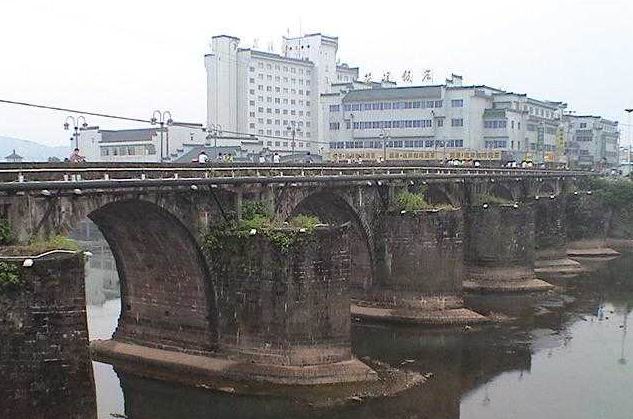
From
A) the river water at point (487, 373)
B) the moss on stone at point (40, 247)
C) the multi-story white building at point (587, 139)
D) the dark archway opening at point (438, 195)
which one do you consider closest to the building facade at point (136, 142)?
the dark archway opening at point (438, 195)

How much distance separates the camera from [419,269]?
5138cm

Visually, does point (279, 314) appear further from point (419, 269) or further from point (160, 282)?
point (419, 269)

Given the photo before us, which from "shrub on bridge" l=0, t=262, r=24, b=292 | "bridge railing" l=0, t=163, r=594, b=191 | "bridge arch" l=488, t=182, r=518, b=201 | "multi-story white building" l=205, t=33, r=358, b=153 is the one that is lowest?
"shrub on bridge" l=0, t=262, r=24, b=292

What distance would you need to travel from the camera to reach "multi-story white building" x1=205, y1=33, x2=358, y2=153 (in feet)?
436

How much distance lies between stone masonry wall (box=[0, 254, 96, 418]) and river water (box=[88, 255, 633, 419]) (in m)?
9.12

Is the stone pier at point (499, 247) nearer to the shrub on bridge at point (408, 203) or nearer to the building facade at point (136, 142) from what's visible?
the shrub on bridge at point (408, 203)

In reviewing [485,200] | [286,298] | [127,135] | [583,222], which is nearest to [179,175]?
[286,298]

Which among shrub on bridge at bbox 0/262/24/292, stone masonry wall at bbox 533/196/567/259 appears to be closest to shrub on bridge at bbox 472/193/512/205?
stone masonry wall at bbox 533/196/567/259

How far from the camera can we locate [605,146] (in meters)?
171

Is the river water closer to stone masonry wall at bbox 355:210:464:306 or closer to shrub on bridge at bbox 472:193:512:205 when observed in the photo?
stone masonry wall at bbox 355:210:464:306

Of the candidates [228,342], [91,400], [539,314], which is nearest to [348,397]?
[228,342]

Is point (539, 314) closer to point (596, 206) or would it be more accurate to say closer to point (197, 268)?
A: point (197, 268)

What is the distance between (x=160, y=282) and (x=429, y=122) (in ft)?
257

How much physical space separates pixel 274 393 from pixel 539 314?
86.7ft
